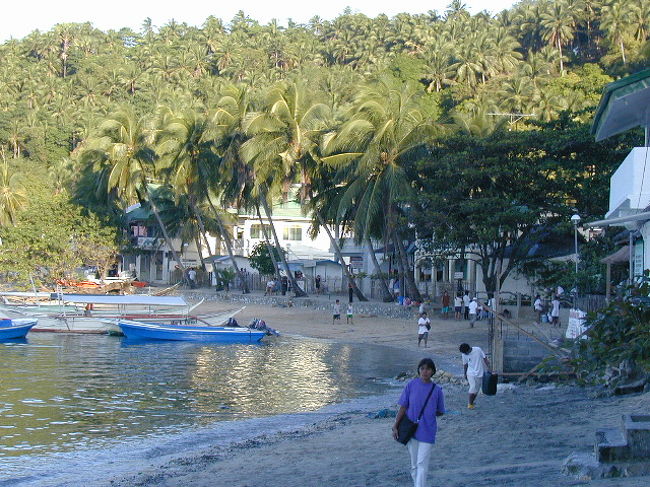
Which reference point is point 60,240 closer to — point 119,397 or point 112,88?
point 119,397

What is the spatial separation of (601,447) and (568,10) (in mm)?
75371

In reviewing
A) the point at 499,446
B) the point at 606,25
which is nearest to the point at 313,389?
the point at 499,446

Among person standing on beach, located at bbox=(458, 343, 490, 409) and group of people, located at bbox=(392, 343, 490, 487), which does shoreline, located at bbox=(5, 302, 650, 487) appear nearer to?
person standing on beach, located at bbox=(458, 343, 490, 409)

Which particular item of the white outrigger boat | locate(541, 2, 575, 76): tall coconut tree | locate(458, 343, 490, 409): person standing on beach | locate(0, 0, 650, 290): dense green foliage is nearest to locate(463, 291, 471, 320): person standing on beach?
locate(0, 0, 650, 290): dense green foliage

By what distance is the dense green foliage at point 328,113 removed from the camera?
3828 centimetres

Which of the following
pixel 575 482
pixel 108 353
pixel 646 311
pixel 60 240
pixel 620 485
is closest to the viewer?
pixel 620 485

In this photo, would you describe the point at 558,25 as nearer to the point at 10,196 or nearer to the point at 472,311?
the point at 472,311

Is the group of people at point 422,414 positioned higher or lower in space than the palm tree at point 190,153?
lower

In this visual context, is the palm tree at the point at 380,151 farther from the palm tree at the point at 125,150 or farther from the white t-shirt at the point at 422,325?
the palm tree at the point at 125,150

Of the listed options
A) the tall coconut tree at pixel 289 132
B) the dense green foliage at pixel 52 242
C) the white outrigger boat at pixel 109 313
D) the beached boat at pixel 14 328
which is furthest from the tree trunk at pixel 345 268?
the dense green foliage at pixel 52 242

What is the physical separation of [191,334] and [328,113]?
17.9 meters

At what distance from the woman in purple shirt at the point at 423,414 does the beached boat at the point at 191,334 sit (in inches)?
1058

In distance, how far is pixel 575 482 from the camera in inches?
365

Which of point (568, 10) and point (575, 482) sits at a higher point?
point (568, 10)
